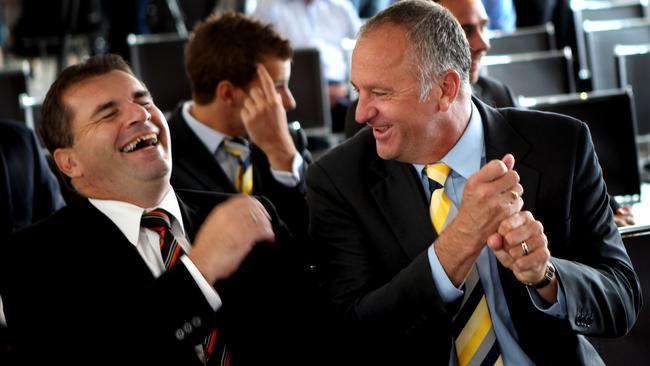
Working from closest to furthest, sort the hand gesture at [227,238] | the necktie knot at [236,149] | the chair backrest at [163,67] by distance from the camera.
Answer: the hand gesture at [227,238], the necktie knot at [236,149], the chair backrest at [163,67]

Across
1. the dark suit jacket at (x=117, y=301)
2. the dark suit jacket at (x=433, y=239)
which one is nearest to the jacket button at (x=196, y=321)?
the dark suit jacket at (x=117, y=301)

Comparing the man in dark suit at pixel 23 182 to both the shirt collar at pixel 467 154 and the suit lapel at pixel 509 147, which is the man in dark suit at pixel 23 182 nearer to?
the shirt collar at pixel 467 154

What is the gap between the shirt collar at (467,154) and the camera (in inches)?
89.6

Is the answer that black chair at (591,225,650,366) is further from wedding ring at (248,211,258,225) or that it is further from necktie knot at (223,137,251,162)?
necktie knot at (223,137,251,162)

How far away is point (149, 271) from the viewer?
2164 millimetres

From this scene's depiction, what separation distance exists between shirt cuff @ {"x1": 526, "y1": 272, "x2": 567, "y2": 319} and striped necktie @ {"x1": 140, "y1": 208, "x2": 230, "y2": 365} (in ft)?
2.32

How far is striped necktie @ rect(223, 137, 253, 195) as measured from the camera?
11.0ft

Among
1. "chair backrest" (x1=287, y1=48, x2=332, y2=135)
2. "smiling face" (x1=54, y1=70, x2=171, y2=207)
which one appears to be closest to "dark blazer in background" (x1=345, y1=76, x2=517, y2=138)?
"smiling face" (x1=54, y1=70, x2=171, y2=207)

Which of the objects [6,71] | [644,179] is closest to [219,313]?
[644,179]

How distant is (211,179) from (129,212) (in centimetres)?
93

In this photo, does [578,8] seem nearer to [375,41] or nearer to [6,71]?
[6,71]

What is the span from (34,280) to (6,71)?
9.66ft

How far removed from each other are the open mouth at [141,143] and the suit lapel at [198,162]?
0.78 meters

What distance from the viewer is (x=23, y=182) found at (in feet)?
10.6
